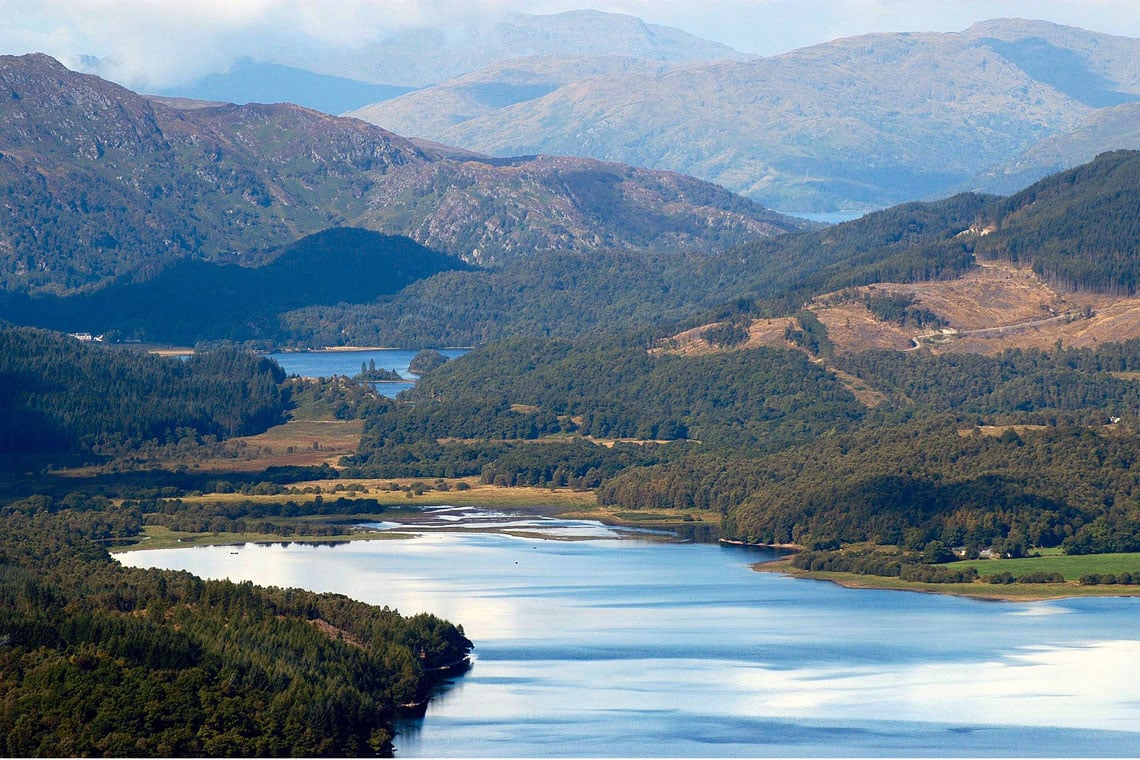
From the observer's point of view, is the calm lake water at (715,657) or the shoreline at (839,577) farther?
the shoreline at (839,577)

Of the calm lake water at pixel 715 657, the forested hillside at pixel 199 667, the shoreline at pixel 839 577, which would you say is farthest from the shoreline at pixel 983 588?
the forested hillside at pixel 199 667

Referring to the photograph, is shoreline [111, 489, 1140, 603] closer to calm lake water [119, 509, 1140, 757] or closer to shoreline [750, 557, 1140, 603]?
shoreline [750, 557, 1140, 603]

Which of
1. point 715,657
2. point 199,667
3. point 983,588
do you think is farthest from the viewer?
point 983,588

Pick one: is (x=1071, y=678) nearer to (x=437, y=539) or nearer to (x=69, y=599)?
(x=69, y=599)

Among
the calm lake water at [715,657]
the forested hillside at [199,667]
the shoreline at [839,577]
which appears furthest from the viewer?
the shoreline at [839,577]

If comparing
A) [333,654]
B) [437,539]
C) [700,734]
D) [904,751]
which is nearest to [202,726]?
[333,654]

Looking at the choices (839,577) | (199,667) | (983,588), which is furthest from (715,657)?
(839,577)

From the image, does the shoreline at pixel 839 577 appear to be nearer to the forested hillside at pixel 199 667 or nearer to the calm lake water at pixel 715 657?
the calm lake water at pixel 715 657

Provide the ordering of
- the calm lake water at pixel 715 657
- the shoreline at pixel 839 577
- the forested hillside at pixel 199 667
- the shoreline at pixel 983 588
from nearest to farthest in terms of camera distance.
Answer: the forested hillside at pixel 199 667
the calm lake water at pixel 715 657
the shoreline at pixel 983 588
the shoreline at pixel 839 577

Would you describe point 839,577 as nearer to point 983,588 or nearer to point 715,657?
point 983,588
